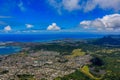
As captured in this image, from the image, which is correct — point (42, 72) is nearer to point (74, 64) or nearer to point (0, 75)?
point (0, 75)

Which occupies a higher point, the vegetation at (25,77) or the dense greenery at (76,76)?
the vegetation at (25,77)

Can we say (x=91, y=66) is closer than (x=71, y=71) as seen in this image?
No

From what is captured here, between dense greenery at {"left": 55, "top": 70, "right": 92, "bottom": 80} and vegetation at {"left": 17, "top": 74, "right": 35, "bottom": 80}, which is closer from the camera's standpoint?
vegetation at {"left": 17, "top": 74, "right": 35, "bottom": 80}

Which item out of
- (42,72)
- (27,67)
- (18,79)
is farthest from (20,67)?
(18,79)

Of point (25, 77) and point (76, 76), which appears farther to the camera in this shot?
point (76, 76)

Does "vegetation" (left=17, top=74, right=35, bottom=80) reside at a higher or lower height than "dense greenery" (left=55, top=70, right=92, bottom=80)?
higher

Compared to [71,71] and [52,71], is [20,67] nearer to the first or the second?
[52,71]

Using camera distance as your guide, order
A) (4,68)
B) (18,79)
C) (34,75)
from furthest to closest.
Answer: (4,68)
(34,75)
(18,79)

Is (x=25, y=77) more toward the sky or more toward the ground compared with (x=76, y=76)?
more toward the sky

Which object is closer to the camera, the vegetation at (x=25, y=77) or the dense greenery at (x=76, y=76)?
the vegetation at (x=25, y=77)

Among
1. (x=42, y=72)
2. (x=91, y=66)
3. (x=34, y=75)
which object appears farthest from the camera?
(x=91, y=66)
